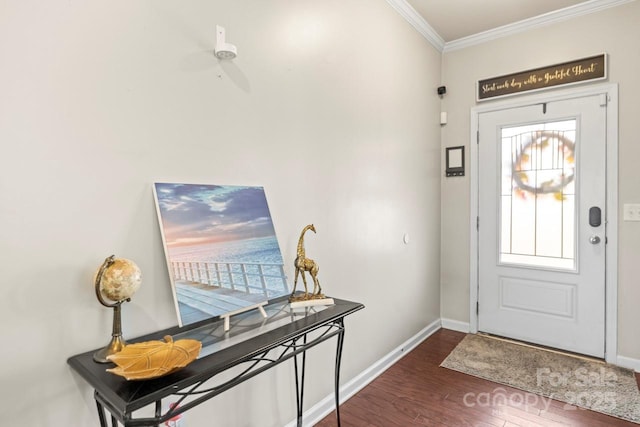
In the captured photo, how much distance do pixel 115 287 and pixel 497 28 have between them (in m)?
3.64

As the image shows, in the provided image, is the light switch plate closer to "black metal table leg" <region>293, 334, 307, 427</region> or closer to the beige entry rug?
the beige entry rug

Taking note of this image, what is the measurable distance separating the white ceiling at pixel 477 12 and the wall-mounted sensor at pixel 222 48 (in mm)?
1948

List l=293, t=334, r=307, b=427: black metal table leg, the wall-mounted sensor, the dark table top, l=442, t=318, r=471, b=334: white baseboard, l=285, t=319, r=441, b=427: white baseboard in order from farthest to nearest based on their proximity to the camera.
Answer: l=442, t=318, r=471, b=334: white baseboard, l=285, t=319, r=441, b=427: white baseboard, l=293, t=334, r=307, b=427: black metal table leg, the wall-mounted sensor, the dark table top

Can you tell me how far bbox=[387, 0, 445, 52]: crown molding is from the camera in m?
2.82

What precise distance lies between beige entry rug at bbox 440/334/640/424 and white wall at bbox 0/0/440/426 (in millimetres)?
876

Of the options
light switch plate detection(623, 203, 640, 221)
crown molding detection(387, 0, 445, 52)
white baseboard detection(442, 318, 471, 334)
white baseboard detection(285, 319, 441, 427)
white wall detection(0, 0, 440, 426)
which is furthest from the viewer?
white baseboard detection(442, 318, 471, 334)

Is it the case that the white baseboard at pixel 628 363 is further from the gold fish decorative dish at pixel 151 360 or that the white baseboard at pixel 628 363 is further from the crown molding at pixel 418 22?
the gold fish decorative dish at pixel 151 360

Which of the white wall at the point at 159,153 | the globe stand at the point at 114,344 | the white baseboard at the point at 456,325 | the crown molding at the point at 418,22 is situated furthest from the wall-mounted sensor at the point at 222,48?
the white baseboard at the point at 456,325

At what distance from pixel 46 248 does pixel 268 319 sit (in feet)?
2.55

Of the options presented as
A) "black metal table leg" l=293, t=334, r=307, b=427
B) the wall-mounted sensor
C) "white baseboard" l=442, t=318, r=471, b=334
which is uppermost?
the wall-mounted sensor

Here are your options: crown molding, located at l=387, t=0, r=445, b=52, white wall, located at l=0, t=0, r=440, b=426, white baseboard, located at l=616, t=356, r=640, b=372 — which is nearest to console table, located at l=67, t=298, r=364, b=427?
white wall, located at l=0, t=0, r=440, b=426

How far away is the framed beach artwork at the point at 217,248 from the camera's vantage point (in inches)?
52.3

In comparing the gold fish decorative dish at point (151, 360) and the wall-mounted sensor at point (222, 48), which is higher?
the wall-mounted sensor at point (222, 48)

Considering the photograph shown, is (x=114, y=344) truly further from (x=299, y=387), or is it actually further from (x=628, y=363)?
(x=628, y=363)
